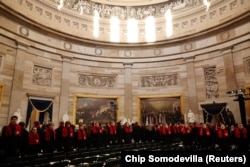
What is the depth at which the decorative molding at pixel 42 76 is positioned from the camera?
51.5 feet

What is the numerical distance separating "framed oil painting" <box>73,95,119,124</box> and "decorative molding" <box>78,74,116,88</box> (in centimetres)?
120

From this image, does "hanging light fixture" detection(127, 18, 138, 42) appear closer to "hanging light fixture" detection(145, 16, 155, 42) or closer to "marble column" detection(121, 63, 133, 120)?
"hanging light fixture" detection(145, 16, 155, 42)

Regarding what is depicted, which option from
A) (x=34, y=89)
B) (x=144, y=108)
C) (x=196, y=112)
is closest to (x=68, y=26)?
(x=34, y=89)

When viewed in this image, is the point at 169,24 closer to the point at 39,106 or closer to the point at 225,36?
the point at 225,36

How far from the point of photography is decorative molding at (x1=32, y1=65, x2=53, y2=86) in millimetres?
15688

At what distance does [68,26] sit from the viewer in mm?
18281

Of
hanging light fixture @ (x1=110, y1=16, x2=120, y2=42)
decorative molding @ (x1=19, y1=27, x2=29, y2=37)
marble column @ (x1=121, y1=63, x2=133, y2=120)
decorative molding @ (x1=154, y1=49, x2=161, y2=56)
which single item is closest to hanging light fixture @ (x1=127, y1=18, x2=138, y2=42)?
hanging light fixture @ (x1=110, y1=16, x2=120, y2=42)

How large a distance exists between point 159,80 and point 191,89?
2.92m

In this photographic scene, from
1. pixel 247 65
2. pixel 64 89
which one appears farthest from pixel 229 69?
pixel 64 89

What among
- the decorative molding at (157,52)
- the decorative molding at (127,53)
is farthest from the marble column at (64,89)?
the decorative molding at (157,52)

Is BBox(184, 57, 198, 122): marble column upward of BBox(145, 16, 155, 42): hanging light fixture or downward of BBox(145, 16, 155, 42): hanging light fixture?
downward

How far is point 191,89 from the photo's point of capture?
17.4m

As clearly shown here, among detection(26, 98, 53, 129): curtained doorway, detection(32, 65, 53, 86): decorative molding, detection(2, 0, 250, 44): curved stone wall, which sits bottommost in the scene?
detection(26, 98, 53, 129): curtained doorway

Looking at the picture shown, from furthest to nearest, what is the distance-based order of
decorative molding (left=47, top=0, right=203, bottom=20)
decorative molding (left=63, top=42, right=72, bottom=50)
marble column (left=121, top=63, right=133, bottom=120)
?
decorative molding (left=47, top=0, right=203, bottom=20) → marble column (left=121, top=63, right=133, bottom=120) → decorative molding (left=63, top=42, right=72, bottom=50)
